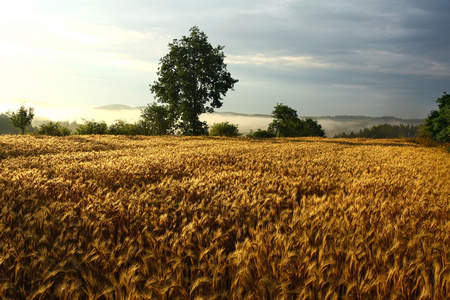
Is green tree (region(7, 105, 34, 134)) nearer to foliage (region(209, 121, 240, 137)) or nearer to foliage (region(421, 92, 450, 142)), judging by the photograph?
foliage (region(209, 121, 240, 137))

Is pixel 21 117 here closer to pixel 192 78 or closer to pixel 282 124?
A: pixel 192 78

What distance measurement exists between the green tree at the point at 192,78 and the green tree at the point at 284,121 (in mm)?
39552

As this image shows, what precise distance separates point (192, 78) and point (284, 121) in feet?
146

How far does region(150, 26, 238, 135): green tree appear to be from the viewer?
1383 inches

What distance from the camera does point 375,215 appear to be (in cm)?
362

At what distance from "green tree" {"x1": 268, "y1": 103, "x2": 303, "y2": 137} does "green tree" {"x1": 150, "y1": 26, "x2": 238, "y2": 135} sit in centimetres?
3955

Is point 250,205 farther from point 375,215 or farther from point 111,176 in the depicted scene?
point 111,176

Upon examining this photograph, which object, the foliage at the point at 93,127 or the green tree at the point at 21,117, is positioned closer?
the green tree at the point at 21,117

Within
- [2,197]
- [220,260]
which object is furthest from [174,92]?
[220,260]

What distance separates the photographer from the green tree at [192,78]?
35.1 metres

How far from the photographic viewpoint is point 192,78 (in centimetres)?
3519

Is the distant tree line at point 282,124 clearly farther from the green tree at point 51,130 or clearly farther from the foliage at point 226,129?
the green tree at point 51,130

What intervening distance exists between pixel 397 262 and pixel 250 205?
1.93 metres

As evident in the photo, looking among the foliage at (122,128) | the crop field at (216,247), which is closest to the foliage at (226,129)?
the foliage at (122,128)
